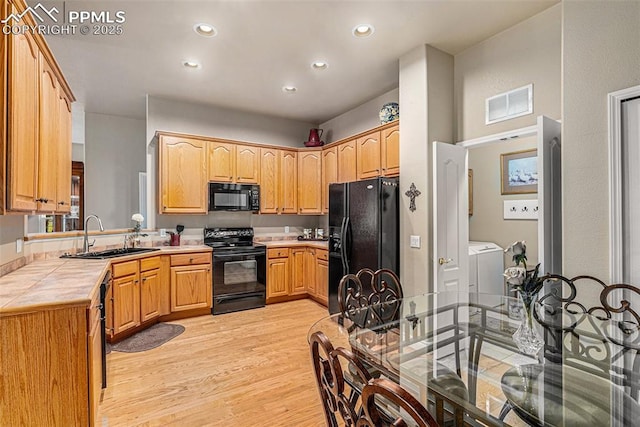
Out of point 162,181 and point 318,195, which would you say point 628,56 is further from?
point 162,181

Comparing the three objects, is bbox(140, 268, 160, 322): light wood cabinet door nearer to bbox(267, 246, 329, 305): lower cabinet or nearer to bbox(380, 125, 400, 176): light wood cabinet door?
bbox(267, 246, 329, 305): lower cabinet

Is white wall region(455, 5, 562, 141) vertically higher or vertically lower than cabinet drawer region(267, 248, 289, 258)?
higher

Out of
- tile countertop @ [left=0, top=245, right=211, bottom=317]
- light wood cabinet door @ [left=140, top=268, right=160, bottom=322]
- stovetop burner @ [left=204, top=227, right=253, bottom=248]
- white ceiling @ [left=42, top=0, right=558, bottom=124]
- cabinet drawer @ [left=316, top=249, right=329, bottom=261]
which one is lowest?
light wood cabinet door @ [left=140, top=268, right=160, bottom=322]

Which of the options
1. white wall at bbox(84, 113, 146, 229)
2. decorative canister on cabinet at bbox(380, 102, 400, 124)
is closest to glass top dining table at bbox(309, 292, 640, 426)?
decorative canister on cabinet at bbox(380, 102, 400, 124)

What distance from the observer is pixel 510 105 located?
2.88 metres

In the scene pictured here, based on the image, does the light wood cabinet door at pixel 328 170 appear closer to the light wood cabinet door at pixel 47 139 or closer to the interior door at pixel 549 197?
the interior door at pixel 549 197

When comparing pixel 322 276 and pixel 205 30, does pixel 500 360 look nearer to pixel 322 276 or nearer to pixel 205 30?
pixel 322 276

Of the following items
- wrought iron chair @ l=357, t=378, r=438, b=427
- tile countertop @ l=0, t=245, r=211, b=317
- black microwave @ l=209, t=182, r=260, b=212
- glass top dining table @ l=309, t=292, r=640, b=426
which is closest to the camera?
wrought iron chair @ l=357, t=378, r=438, b=427

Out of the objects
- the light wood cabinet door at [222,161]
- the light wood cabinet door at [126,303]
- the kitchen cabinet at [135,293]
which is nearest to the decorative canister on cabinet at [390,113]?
the light wood cabinet door at [222,161]

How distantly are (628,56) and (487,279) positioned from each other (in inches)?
104

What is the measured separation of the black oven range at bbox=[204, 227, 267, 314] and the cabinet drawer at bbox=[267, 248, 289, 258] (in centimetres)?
9

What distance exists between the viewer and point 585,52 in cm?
213

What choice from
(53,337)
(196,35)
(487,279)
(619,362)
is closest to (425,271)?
(487,279)

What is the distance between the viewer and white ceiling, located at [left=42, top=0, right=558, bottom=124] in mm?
2570
